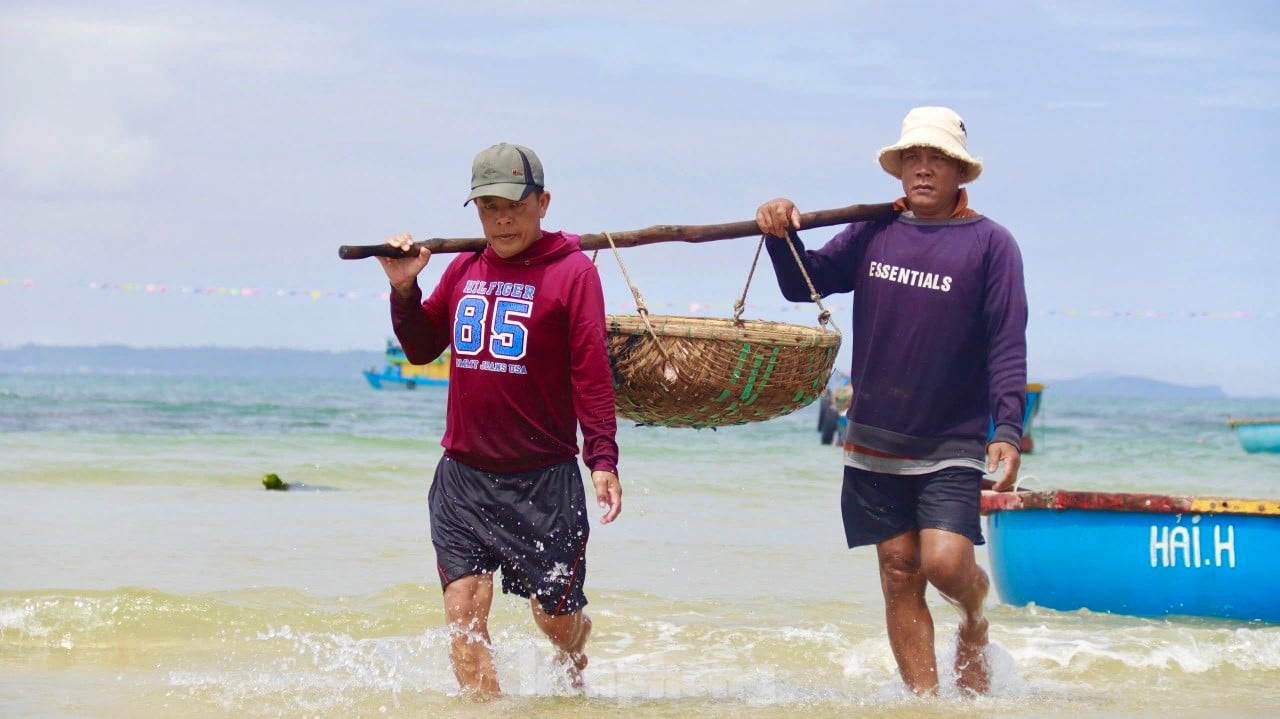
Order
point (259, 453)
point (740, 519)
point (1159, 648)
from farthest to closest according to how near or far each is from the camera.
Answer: point (259, 453) → point (740, 519) → point (1159, 648)

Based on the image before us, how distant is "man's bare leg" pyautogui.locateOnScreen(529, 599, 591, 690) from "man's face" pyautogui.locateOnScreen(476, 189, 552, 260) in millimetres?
1132

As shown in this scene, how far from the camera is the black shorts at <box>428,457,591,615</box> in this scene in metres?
4.45

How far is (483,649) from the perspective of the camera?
4.50m

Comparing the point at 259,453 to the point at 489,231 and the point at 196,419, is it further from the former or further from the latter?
the point at 489,231

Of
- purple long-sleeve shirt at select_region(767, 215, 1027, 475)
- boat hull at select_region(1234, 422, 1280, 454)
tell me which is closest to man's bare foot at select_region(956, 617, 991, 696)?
purple long-sleeve shirt at select_region(767, 215, 1027, 475)

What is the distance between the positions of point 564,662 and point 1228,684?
10.0 ft

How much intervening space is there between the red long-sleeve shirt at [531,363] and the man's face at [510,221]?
4 cm

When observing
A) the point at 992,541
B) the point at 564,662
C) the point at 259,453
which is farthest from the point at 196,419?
the point at 564,662

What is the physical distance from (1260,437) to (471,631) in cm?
3383

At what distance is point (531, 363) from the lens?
434 centimetres

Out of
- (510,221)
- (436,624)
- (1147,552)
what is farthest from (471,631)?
(1147,552)

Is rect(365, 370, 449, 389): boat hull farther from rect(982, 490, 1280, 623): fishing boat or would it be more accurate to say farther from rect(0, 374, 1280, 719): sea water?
rect(982, 490, 1280, 623): fishing boat

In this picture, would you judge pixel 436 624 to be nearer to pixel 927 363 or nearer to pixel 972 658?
pixel 972 658

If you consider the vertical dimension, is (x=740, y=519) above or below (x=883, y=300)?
below
